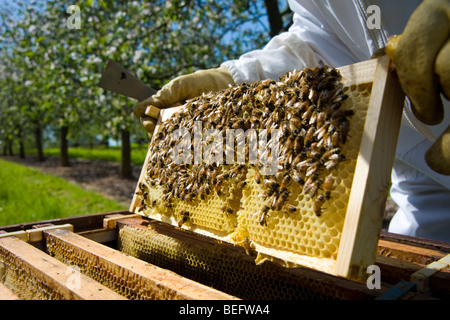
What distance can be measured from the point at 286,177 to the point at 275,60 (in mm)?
1474

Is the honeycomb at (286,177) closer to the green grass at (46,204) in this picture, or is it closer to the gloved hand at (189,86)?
the gloved hand at (189,86)

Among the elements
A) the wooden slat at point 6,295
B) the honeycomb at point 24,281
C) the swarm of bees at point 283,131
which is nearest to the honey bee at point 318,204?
the swarm of bees at point 283,131

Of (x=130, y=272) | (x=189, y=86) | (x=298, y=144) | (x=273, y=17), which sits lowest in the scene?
(x=130, y=272)

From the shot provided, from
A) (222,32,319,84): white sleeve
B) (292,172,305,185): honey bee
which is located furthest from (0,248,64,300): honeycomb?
(222,32,319,84): white sleeve

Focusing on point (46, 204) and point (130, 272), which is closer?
point (130, 272)

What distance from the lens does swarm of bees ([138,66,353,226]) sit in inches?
55.9

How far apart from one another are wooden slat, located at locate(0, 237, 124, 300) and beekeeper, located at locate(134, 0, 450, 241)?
4.35 ft

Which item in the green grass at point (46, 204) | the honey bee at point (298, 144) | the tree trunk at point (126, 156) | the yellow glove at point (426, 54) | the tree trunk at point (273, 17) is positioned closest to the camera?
the yellow glove at point (426, 54)

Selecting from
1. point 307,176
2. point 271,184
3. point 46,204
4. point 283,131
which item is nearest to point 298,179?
point 307,176

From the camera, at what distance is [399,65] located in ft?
4.10

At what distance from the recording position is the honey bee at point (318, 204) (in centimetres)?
136

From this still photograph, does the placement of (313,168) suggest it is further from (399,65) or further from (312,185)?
(399,65)

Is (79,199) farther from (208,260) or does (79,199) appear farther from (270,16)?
(208,260)
